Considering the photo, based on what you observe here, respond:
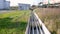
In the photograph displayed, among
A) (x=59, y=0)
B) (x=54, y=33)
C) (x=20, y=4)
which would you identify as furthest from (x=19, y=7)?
(x=54, y=33)

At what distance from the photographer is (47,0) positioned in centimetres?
5709

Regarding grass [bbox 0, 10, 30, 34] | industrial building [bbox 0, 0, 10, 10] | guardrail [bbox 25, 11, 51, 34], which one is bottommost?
industrial building [bbox 0, 0, 10, 10]

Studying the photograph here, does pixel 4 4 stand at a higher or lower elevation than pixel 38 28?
lower

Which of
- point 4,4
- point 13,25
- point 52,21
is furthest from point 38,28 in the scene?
point 4,4

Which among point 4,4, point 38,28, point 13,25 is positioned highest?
point 38,28

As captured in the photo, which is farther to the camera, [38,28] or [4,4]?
[4,4]

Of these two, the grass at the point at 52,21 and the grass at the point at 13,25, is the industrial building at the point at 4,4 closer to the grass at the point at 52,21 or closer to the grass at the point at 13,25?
the grass at the point at 13,25

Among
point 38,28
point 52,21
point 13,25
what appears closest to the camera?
point 52,21

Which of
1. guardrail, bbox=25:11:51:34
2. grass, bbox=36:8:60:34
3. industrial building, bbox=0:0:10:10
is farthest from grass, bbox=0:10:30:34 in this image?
industrial building, bbox=0:0:10:10

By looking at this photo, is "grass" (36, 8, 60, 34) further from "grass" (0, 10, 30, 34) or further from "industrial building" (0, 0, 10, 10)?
"industrial building" (0, 0, 10, 10)

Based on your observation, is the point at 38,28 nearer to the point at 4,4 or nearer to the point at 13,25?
the point at 13,25

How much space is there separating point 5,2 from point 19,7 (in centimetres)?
531

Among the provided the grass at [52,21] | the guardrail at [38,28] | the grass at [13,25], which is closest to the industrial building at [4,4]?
the grass at [13,25]

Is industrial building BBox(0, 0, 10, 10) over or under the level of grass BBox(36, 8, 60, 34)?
under
